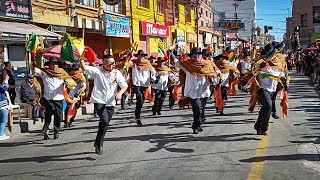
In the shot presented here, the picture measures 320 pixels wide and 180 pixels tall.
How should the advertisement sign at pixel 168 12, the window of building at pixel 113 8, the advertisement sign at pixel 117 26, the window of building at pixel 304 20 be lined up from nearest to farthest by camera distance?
1. the advertisement sign at pixel 117 26
2. the window of building at pixel 113 8
3. the advertisement sign at pixel 168 12
4. the window of building at pixel 304 20

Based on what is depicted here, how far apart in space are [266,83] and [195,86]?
1.49 metres

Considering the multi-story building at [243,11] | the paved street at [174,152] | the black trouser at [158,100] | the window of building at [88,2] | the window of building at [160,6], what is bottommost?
the paved street at [174,152]

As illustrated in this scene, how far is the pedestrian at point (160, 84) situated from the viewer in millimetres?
13164

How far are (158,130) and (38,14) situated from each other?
9.43m

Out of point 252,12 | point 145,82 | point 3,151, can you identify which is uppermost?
point 252,12

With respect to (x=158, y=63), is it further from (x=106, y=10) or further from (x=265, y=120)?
(x=106, y=10)

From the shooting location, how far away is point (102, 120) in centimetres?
752

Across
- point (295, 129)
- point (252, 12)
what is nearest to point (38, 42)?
point (295, 129)

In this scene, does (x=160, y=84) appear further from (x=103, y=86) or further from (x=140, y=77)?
(x=103, y=86)

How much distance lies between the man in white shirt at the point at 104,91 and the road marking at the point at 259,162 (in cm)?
250

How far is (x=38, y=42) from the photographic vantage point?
36.0 ft

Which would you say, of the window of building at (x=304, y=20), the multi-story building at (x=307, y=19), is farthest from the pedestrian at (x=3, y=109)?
the window of building at (x=304, y=20)

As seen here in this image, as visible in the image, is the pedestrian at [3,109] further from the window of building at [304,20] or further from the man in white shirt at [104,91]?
the window of building at [304,20]

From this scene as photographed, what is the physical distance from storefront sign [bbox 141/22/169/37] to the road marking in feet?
64.9
